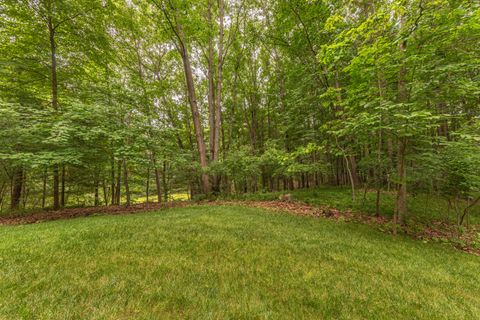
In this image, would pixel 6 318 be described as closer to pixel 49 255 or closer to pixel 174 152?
pixel 49 255

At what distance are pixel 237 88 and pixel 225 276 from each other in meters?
18.2

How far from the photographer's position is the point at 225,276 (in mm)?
3070

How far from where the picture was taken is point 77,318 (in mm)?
2012

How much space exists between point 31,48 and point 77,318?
13699 mm

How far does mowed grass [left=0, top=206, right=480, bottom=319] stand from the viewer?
230 cm

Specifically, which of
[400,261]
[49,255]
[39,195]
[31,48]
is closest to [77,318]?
[49,255]

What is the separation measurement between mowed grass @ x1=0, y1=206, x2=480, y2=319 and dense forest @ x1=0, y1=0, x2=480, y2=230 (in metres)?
3.28

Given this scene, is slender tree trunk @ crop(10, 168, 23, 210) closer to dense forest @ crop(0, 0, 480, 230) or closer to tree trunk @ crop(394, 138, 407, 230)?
dense forest @ crop(0, 0, 480, 230)

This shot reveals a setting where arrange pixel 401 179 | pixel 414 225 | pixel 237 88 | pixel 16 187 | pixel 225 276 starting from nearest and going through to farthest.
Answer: pixel 225 276 → pixel 401 179 → pixel 414 225 → pixel 16 187 → pixel 237 88

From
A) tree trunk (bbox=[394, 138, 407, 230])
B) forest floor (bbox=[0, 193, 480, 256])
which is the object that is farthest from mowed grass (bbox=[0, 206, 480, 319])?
tree trunk (bbox=[394, 138, 407, 230])

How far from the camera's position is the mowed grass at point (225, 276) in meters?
2.30

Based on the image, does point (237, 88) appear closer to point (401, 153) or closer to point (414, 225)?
point (401, 153)

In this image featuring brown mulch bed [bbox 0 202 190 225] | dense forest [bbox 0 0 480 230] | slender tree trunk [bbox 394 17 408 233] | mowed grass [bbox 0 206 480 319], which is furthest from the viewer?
brown mulch bed [bbox 0 202 190 225]

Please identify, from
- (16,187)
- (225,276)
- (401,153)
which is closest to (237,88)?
(401,153)
